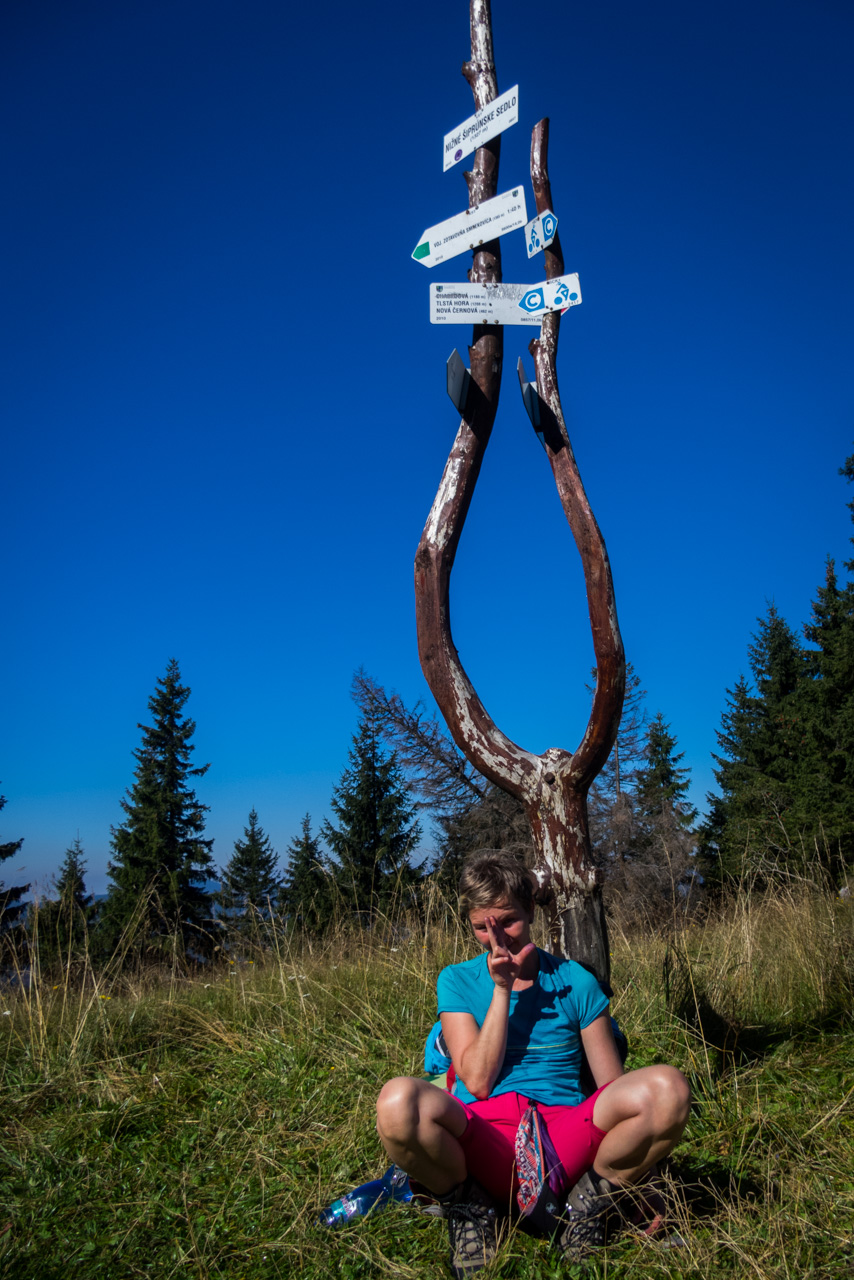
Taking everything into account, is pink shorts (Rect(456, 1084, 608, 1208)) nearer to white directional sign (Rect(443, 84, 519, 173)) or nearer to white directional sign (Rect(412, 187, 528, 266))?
white directional sign (Rect(412, 187, 528, 266))

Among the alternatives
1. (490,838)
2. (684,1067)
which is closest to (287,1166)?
(684,1067)

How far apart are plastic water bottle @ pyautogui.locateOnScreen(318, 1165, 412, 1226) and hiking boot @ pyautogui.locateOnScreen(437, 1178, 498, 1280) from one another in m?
0.30

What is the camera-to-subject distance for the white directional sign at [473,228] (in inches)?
134

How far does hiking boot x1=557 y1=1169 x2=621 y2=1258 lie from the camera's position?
2148mm

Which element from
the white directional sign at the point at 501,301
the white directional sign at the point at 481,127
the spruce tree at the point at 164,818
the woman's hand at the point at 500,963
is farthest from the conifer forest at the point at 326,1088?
the spruce tree at the point at 164,818

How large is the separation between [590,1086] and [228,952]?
12.4ft

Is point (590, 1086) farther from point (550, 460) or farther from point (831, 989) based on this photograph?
point (550, 460)

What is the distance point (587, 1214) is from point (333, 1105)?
1.46m

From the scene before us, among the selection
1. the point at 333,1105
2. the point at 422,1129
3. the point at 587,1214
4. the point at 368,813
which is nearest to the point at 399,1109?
the point at 422,1129

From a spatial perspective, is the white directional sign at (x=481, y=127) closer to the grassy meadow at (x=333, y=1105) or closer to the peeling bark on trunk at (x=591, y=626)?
the peeling bark on trunk at (x=591, y=626)

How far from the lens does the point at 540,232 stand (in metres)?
3.55

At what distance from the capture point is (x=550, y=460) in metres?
3.46

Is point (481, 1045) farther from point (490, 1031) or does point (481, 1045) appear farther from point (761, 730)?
point (761, 730)

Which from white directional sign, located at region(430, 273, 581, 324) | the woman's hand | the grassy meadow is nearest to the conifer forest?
the grassy meadow
